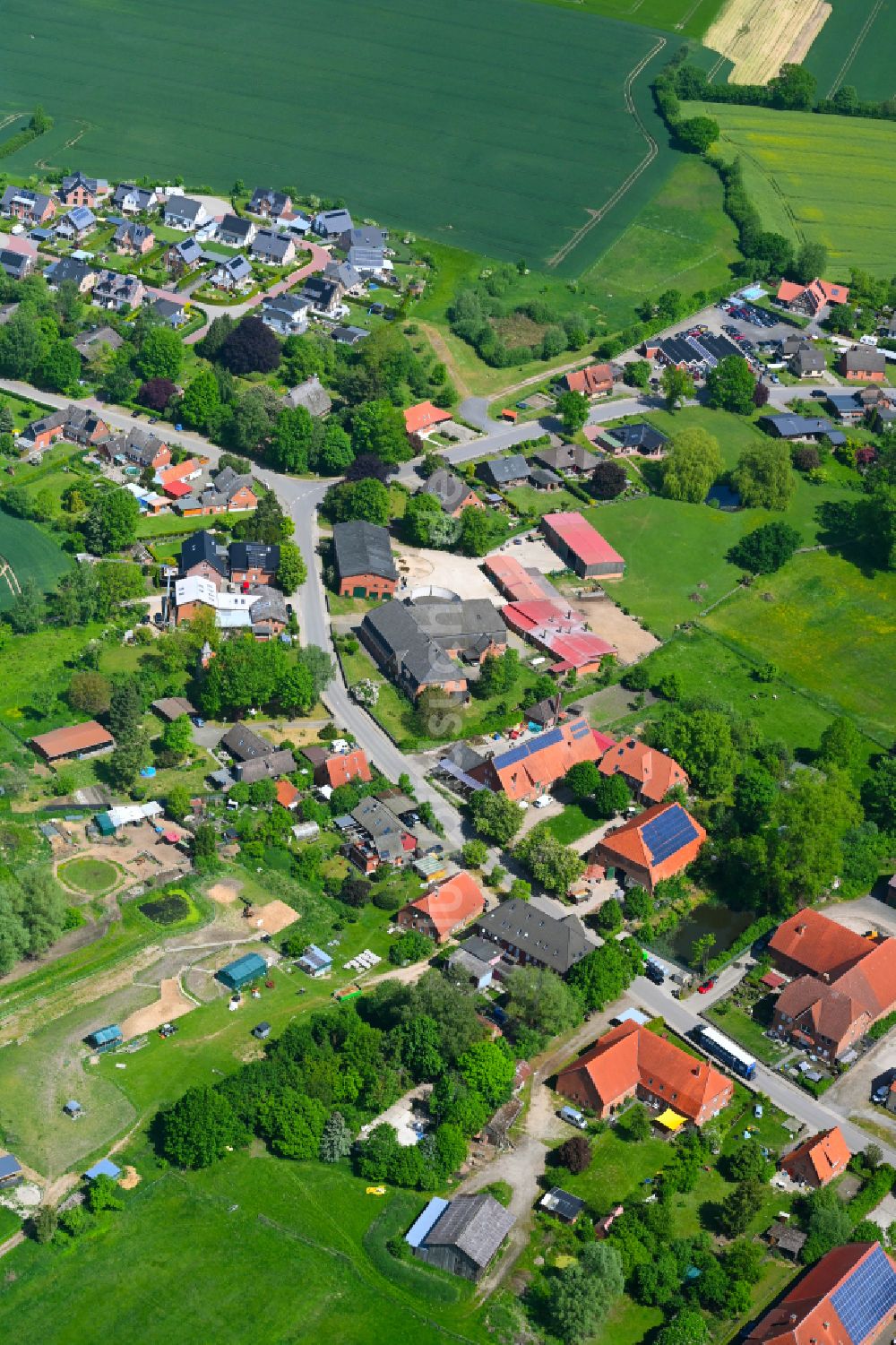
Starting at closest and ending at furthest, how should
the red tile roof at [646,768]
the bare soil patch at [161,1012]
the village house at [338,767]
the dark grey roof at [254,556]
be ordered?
the bare soil patch at [161,1012]
the village house at [338,767]
the red tile roof at [646,768]
the dark grey roof at [254,556]

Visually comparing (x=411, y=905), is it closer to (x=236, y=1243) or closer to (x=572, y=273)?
(x=236, y=1243)

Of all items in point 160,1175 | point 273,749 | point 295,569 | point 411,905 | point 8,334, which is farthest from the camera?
point 8,334

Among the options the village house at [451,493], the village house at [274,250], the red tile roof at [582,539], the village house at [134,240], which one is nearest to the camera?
the red tile roof at [582,539]

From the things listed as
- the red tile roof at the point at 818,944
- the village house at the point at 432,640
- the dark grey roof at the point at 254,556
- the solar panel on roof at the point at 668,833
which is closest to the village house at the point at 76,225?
the dark grey roof at the point at 254,556

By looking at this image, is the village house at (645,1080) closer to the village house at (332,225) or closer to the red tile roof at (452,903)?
the red tile roof at (452,903)

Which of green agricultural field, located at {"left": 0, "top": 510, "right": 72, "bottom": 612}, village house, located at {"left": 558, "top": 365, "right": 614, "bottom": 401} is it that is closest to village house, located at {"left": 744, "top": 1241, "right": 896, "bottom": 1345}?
green agricultural field, located at {"left": 0, "top": 510, "right": 72, "bottom": 612}

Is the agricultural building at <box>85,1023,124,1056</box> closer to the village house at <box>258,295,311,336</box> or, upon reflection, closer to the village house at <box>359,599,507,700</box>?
the village house at <box>359,599,507,700</box>

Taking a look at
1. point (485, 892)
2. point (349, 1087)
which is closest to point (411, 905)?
point (485, 892)
